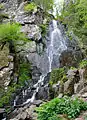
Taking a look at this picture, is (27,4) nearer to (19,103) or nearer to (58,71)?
(58,71)

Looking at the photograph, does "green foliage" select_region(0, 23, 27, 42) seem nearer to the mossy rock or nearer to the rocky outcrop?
the mossy rock

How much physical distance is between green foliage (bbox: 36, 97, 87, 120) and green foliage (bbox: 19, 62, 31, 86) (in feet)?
26.5

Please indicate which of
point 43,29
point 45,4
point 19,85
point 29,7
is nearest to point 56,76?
point 19,85

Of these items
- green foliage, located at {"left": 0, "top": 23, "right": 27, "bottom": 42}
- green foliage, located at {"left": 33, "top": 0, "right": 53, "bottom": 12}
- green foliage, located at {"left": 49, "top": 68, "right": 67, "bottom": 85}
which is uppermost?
green foliage, located at {"left": 33, "top": 0, "right": 53, "bottom": 12}

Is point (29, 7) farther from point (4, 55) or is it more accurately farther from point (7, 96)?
point (7, 96)

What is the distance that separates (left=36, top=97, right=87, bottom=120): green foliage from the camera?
6641 mm

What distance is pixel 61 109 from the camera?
6.90 metres

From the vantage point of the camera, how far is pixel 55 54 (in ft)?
59.2

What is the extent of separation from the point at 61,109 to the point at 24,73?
8.88m

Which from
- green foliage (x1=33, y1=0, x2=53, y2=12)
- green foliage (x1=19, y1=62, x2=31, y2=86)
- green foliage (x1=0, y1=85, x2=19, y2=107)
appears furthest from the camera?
green foliage (x1=33, y1=0, x2=53, y2=12)

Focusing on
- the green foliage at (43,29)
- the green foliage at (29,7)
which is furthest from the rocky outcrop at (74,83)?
the green foliage at (29,7)

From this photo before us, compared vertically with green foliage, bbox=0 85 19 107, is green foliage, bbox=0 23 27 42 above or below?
above

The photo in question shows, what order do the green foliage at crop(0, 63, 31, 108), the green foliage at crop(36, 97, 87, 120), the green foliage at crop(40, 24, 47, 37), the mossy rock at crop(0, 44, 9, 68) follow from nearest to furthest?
the green foliage at crop(36, 97, 87, 120) → the green foliage at crop(0, 63, 31, 108) → the mossy rock at crop(0, 44, 9, 68) → the green foliage at crop(40, 24, 47, 37)

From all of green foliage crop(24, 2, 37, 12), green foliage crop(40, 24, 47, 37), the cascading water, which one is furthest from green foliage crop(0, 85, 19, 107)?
green foliage crop(24, 2, 37, 12)
